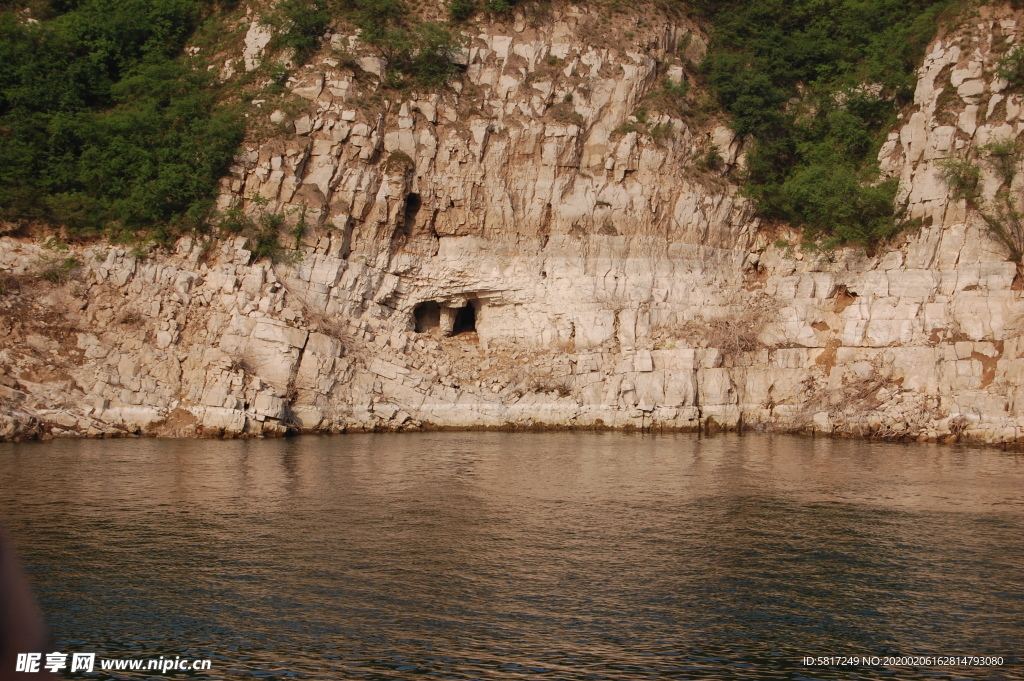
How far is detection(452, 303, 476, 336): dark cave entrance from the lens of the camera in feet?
143

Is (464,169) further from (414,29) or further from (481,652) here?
(481,652)

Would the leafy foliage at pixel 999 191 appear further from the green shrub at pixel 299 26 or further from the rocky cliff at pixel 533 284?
the green shrub at pixel 299 26

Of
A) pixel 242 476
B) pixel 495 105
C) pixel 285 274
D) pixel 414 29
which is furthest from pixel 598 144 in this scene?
pixel 242 476

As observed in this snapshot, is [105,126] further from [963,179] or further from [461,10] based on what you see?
[963,179]

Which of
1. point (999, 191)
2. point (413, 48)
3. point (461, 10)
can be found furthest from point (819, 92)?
point (413, 48)

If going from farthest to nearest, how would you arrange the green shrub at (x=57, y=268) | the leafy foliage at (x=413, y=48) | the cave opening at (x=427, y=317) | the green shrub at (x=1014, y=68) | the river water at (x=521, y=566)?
the cave opening at (x=427, y=317)
the leafy foliage at (x=413, y=48)
the green shrub at (x=1014, y=68)
the green shrub at (x=57, y=268)
the river water at (x=521, y=566)

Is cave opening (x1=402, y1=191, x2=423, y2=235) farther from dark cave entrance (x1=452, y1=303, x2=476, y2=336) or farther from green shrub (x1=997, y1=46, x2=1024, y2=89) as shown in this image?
green shrub (x1=997, y1=46, x2=1024, y2=89)

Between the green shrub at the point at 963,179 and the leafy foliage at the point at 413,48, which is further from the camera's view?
the leafy foliage at the point at 413,48

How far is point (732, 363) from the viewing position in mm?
37688

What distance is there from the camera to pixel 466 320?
44.8 meters

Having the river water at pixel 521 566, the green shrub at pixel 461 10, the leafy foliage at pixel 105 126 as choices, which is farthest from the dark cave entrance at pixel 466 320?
the river water at pixel 521 566

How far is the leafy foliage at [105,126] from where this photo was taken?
36688 mm

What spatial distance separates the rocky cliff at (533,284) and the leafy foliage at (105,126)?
1615mm

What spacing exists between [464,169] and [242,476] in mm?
21860
